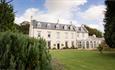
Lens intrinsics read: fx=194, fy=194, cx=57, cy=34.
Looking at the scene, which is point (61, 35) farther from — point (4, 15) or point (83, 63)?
point (4, 15)

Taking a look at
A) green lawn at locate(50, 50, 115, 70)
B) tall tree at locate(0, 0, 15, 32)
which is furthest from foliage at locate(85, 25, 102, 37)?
tall tree at locate(0, 0, 15, 32)

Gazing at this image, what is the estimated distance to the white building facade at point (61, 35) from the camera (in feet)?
171

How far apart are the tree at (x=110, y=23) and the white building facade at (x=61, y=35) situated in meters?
26.3

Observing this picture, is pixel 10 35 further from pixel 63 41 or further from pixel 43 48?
pixel 63 41

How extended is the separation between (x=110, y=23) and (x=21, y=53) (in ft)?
71.5

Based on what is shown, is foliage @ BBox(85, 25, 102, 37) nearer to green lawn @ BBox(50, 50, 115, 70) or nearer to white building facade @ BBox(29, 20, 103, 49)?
white building facade @ BBox(29, 20, 103, 49)

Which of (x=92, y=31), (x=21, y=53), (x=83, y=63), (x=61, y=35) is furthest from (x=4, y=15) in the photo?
(x=92, y=31)

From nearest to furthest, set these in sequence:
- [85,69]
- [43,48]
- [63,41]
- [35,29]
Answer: [43,48]
[85,69]
[35,29]
[63,41]

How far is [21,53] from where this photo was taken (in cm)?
584

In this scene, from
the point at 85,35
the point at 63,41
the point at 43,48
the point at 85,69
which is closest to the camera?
the point at 43,48

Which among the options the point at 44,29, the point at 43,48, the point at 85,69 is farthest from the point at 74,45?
the point at 43,48

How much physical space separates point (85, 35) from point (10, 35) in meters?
57.5

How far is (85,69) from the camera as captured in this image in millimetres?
14344

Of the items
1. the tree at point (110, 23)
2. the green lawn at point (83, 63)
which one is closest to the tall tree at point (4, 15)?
the green lawn at point (83, 63)
